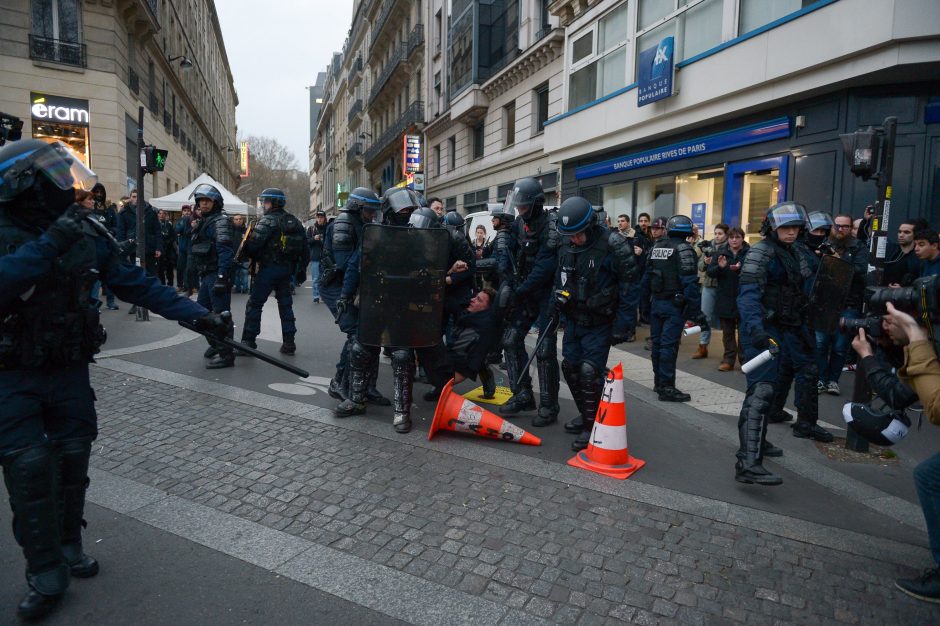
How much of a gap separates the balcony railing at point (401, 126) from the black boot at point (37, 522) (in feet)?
103

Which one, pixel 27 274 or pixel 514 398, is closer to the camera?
pixel 27 274

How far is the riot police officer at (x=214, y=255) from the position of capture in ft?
23.6

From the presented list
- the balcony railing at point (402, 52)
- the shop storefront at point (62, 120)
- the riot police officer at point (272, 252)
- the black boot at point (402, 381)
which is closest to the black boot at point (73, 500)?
the black boot at point (402, 381)

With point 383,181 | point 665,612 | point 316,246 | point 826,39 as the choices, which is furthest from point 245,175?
point 665,612

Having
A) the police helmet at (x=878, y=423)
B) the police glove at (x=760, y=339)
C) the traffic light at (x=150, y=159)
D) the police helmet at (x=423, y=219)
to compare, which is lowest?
the police helmet at (x=878, y=423)

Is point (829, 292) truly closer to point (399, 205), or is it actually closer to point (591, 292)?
point (591, 292)

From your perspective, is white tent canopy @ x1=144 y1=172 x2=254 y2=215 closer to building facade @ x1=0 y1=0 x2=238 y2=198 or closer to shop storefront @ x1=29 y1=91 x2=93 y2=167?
building facade @ x1=0 y1=0 x2=238 y2=198

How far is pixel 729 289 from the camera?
27.2 ft

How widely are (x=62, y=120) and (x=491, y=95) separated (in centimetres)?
1366

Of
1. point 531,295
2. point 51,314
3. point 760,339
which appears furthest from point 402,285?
point 51,314

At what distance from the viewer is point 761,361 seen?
3.99 m

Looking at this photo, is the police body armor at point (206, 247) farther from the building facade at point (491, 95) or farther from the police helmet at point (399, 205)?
the building facade at point (491, 95)

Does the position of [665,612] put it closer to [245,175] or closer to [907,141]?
[907,141]

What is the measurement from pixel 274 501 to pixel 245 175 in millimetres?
92829
